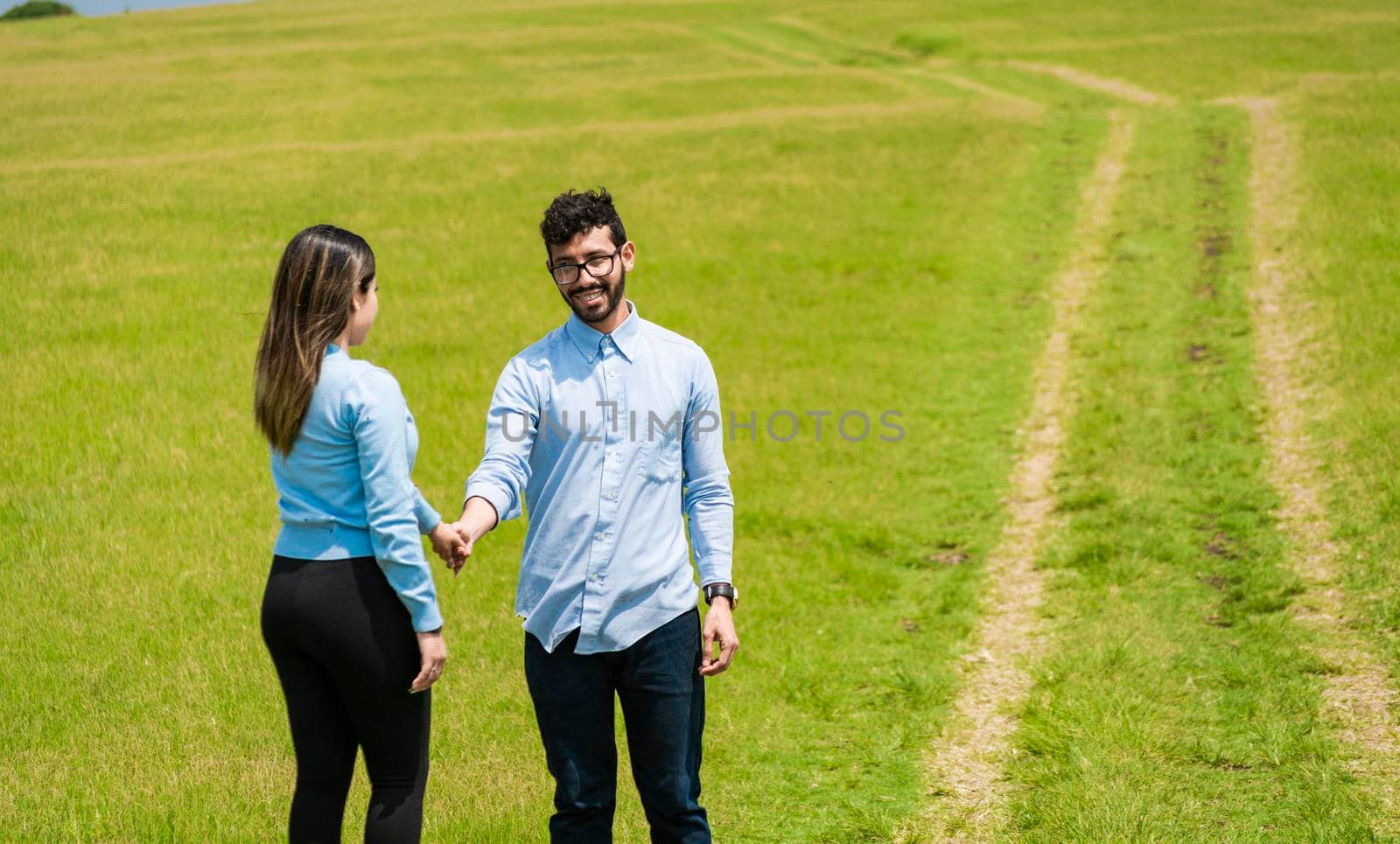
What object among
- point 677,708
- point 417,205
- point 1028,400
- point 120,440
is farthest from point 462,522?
point 417,205

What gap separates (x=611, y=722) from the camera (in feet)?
16.1

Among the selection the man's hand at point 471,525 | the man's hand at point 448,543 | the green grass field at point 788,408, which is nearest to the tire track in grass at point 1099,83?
the green grass field at point 788,408

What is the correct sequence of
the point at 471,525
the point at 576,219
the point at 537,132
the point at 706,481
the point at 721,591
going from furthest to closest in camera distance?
the point at 537,132 < the point at 706,481 < the point at 721,591 < the point at 576,219 < the point at 471,525

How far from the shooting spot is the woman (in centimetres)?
432

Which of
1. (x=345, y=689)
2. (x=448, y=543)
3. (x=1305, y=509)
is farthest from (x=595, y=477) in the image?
(x=1305, y=509)

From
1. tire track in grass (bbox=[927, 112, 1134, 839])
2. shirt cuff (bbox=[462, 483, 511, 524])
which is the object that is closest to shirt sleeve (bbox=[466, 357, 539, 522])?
shirt cuff (bbox=[462, 483, 511, 524])

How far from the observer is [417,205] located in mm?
24719

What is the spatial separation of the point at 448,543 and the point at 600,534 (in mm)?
619

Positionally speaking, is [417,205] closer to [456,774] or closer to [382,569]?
[456,774]

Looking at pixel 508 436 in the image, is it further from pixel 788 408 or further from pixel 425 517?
pixel 788 408

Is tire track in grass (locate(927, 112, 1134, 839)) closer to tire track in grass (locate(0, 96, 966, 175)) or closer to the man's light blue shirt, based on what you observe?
the man's light blue shirt

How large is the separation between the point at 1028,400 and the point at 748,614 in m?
7.17

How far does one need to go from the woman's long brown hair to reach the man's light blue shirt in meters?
0.73

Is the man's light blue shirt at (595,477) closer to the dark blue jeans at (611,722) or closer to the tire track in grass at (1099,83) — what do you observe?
the dark blue jeans at (611,722)
